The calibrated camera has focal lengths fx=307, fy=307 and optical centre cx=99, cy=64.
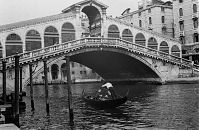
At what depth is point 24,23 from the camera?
104 ft

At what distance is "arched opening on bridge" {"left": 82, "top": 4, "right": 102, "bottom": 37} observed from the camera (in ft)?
123

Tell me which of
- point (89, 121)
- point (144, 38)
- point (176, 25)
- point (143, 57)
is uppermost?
point (176, 25)

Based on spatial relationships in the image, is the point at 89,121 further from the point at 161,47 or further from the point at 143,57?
the point at 161,47

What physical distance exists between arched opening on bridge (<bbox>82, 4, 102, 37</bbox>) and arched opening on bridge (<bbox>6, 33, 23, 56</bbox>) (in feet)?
32.6

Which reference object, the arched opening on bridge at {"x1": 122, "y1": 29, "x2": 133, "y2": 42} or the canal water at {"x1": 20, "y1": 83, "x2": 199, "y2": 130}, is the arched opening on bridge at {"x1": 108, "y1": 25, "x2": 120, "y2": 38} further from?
the canal water at {"x1": 20, "y1": 83, "x2": 199, "y2": 130}

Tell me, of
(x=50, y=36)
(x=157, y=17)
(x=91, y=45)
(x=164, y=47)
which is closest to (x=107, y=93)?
(x=91, y=45)

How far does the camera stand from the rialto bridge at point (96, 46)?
30422 mm

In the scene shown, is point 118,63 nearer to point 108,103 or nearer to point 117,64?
point 117,64

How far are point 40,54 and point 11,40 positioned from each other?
12.1ft

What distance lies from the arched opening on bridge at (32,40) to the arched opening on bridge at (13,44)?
85 cm

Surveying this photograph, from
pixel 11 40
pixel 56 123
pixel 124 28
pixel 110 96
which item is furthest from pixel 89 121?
pixel 124 28

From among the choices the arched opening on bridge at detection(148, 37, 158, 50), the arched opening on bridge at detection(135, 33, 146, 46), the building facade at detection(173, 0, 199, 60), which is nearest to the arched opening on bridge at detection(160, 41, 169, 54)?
the arched opening on bridge at detection(148, 37, 158, 50)

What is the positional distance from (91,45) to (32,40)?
6.25 m

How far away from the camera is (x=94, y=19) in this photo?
38969 millimetres
